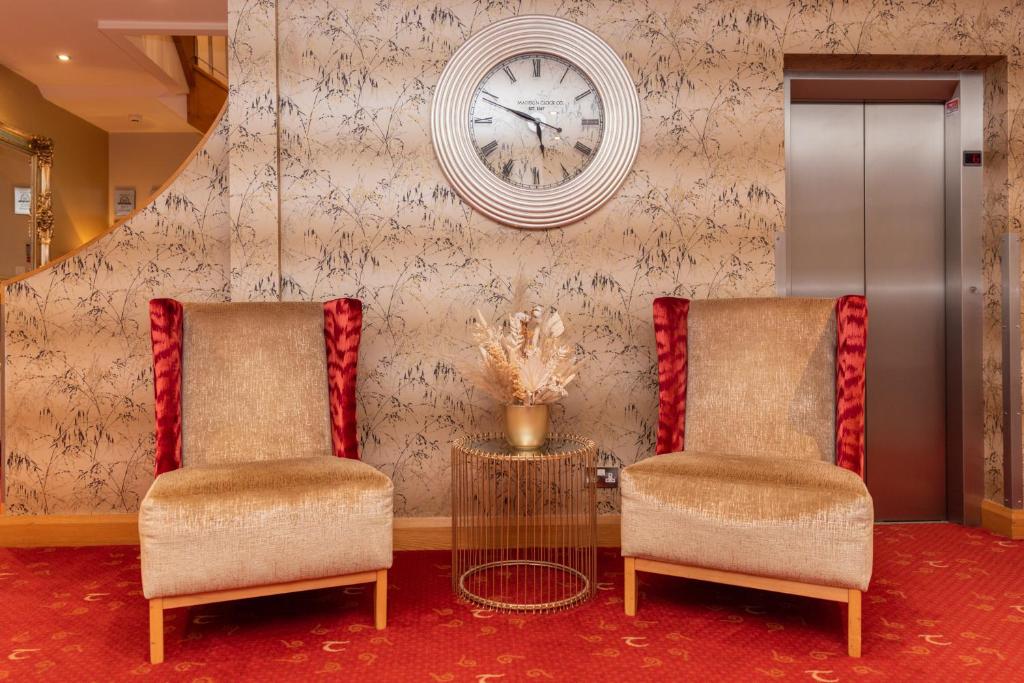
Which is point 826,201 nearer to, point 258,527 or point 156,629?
point 258,527

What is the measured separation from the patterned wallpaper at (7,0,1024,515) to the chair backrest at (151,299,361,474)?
40 cm

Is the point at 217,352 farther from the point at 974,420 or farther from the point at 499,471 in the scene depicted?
the point at 974,420

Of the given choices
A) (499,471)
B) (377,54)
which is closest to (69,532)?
(499,471)

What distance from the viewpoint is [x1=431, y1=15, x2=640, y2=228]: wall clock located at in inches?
114

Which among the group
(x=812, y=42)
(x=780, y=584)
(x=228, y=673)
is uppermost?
(x=812, y=42)

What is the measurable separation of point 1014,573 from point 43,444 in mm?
3847

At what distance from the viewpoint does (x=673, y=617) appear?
2.23 meters

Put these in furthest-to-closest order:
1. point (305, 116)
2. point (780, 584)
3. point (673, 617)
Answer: point (305, 116) < point (673, 617) < point (780, 584)

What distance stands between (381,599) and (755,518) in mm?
1121

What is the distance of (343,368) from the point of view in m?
2.51

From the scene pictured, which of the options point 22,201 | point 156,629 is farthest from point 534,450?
point 22,201

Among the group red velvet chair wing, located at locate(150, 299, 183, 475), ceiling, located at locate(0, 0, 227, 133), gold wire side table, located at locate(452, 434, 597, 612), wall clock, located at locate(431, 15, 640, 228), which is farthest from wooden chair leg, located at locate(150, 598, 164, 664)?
ceiling, located at locate(0, 0, 227, 133)

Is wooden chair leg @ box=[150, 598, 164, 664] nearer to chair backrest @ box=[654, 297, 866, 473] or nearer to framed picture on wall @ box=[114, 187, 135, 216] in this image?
chair backrest @ box=[654, 297, 866, 473]

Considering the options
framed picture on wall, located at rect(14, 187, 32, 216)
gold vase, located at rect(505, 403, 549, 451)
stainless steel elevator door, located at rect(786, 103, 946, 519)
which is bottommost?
gold vase, located at rect(505, 403, 549, 451)
